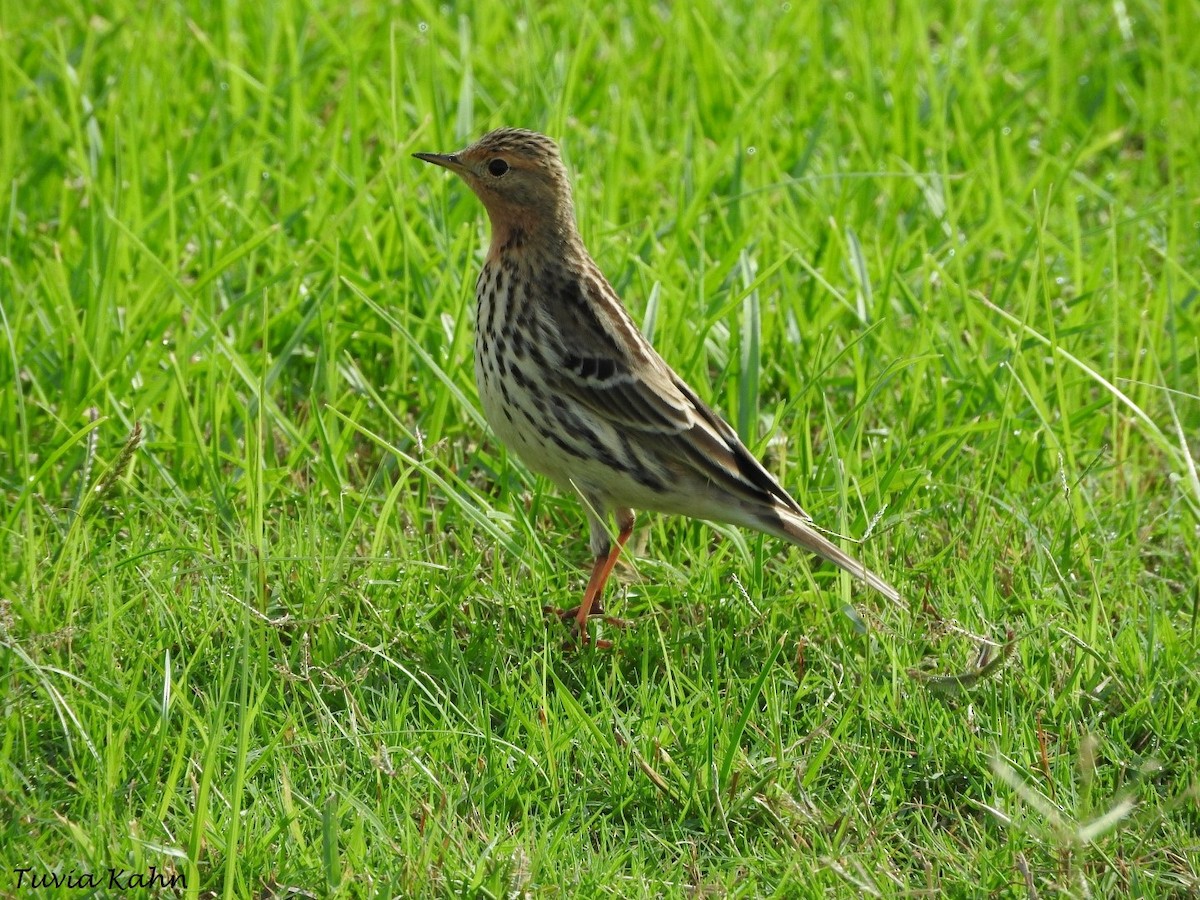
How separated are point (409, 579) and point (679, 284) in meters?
2.00

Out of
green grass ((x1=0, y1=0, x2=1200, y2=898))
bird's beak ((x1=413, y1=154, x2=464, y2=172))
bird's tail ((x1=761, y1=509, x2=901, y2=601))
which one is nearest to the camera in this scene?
green grass ((x1=0, y1=0, x2=1200, y2=898))

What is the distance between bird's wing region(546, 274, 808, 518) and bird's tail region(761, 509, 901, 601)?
0.22 ft

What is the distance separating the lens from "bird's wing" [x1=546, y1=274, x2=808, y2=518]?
484cm

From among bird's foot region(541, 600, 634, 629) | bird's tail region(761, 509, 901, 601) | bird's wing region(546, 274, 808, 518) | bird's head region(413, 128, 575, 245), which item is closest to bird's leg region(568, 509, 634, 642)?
bird's foot region(541, 600, 634, 629)

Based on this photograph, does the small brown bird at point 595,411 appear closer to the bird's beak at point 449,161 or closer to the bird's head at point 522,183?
the bird's head at point 522,183

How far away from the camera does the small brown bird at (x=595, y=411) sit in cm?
483

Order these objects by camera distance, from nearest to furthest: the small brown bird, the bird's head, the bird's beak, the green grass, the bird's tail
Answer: the green grass < the bird's tail < the small brown bird < the bird's head < the bird's beak

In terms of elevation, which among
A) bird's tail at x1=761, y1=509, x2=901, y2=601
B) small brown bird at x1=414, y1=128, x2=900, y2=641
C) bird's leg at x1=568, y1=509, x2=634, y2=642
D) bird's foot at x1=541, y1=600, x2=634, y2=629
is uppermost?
small brown bird at x1=414, y1=128, x2=900, y2=641

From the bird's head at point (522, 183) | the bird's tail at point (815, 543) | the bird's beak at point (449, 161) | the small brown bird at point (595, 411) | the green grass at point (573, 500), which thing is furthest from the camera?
the bird's beak at point (449, 161)

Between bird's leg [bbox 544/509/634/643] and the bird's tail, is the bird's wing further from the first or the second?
bird's leg [bbox 544/509/634/643]

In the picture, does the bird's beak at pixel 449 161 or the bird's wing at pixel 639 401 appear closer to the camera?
the bird's wing at pixel 639 401

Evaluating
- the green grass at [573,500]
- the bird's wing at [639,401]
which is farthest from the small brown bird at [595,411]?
the green grass at [573,500]

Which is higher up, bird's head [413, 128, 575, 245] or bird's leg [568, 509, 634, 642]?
bird's head [413, 128, 575, 245]

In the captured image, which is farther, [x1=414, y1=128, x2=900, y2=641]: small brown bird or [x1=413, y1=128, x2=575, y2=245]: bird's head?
[x1=413, y1=128, x2=575, y2=245]: bird's head
